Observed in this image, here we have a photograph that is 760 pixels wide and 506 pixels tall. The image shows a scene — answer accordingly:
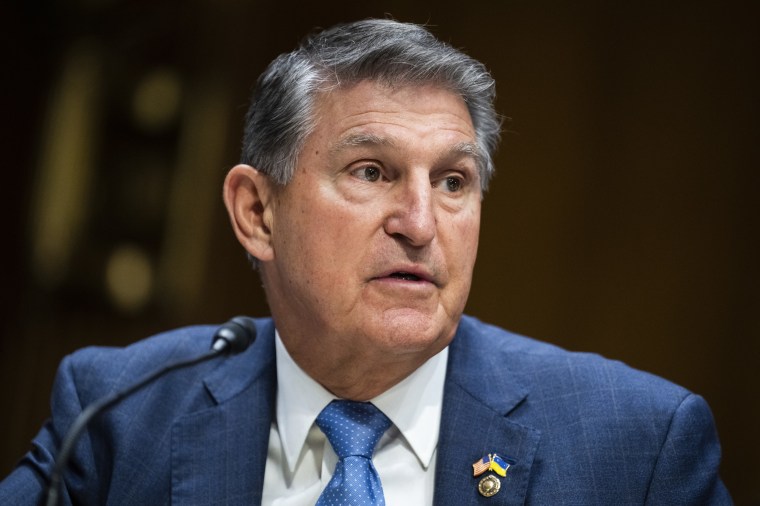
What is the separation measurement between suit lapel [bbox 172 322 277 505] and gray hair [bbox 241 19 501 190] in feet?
1.58

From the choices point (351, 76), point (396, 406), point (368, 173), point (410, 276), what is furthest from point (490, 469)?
point (351, 76)

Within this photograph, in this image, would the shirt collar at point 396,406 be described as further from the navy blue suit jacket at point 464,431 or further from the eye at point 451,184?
the eye at point 451,184

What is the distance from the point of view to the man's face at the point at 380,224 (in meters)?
1.92

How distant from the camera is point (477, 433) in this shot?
80.3 inches

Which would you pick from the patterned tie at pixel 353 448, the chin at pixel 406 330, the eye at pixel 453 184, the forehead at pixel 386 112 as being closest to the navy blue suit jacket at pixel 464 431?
the patterned tie at pixel 353 448

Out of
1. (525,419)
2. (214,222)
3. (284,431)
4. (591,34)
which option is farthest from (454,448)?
(214,222)

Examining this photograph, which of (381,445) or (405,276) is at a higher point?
(405,276)

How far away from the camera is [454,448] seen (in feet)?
6.61

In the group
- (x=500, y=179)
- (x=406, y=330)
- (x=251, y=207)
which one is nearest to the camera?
(x=406, y=330)

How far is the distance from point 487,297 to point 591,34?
1074 millimetres

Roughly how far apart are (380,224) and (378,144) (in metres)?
0.17

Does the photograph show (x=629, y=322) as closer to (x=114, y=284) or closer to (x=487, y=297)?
(x=487, y=297)

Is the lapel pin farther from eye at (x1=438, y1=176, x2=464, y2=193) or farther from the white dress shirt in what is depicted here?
eye at (x1=438, y1=176, x2=464, y2=193)

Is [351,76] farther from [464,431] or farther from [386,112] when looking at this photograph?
[464,431]
